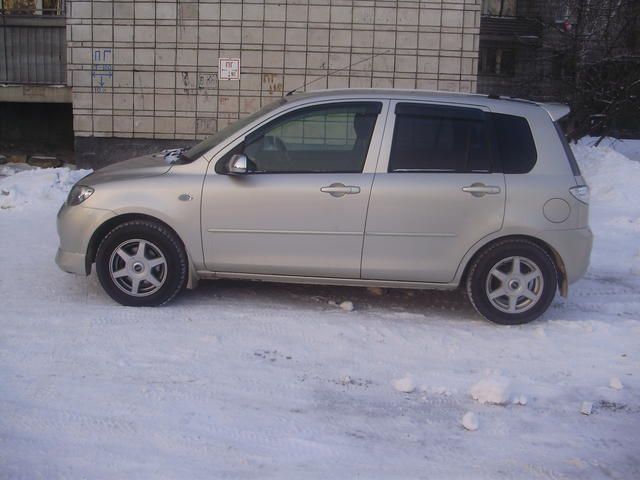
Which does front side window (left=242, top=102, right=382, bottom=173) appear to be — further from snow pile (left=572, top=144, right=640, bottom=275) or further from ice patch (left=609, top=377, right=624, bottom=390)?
snow pile (left=572, top=144, right=640, bottom=275)

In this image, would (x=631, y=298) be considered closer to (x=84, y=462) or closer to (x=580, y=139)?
(x=84, y=462)

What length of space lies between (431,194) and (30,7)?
10544 millimetres

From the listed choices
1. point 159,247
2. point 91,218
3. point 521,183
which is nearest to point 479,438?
point 521,183

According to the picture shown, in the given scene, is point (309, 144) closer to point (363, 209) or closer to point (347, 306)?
point (363, 209)

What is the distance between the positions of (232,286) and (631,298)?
3472 millimetres

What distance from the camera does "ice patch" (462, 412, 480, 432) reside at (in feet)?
13.9

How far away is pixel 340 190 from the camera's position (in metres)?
5.85

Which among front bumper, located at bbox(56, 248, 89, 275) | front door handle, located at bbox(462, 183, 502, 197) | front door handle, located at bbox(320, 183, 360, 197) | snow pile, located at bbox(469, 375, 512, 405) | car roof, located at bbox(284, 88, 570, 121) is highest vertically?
car roof, located at bbox(284, 88, 570, 121)

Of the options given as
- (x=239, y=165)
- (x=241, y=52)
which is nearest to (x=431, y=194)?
(x=239, y=165)

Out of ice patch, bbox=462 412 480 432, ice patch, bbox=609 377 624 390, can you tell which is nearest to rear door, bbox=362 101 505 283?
ice patch, bbox=609 377 624 390

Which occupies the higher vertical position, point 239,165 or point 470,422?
point 239,165

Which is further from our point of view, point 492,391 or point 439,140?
point 439,140

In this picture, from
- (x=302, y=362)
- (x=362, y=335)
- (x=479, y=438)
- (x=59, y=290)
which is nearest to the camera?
(x=479, y=438)

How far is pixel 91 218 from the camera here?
5.97 m
